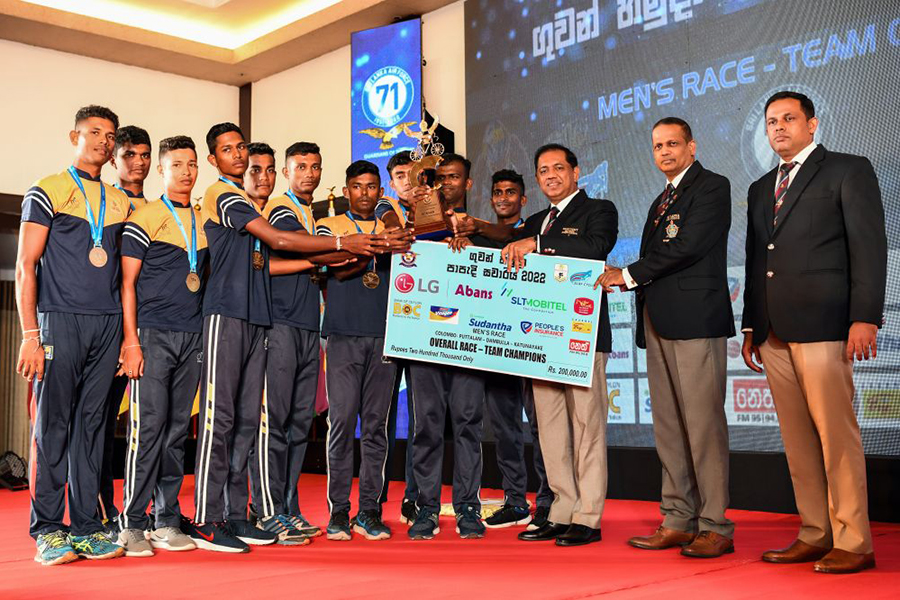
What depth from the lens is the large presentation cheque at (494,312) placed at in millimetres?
3727

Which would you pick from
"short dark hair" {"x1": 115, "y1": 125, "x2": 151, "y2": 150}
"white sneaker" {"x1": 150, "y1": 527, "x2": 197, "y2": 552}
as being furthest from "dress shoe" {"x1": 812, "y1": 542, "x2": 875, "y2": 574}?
"short dark hair" {"x1": 115, "y1": 125, "x2": 151, "y2": 150}

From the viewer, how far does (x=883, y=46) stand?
15.3ft

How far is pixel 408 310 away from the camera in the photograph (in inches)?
156

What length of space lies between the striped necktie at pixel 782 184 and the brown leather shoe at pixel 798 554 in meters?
1.21

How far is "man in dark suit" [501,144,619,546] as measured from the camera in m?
3.69

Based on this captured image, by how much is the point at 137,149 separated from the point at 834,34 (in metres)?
3.78

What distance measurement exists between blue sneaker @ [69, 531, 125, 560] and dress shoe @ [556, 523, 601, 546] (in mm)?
1811

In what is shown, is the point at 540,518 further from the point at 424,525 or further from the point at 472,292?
the point at 472,292

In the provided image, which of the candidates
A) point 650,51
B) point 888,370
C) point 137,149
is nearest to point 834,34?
point 650,51

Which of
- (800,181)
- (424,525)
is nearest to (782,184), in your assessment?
(800,181)

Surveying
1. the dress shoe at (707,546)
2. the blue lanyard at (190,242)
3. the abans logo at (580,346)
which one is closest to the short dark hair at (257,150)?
the blue lanyard at (190,242)

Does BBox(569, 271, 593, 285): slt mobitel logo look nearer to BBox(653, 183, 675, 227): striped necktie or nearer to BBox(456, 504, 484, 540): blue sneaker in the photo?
BBox(653, 183, 675, 227): striped necktie

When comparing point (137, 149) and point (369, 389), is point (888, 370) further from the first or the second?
point (137, 149)

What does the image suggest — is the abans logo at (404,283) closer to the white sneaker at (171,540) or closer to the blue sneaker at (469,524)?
the blue sneaker at (469,524)
